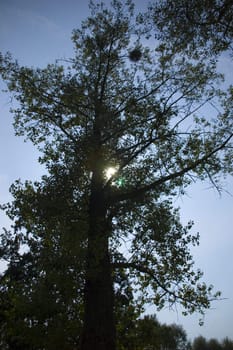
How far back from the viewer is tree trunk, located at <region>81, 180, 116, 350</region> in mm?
7133

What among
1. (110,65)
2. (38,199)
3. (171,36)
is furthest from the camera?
(110,65)

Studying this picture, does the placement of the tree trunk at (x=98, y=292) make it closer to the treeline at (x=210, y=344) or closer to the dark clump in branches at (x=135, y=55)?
the dark clump in branches at (x=135, y=55)

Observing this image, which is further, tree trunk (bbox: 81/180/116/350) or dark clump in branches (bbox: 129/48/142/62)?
dark clump in branches (bbox: 129/48/142/62)

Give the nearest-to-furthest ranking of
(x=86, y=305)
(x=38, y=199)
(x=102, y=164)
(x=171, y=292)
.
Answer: (x=86, y=305), (x=171, y=292), (x=38, y=199), (x=102, y=164)

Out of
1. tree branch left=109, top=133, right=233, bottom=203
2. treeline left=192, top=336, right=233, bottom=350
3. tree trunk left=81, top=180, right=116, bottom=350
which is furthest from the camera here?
treeline left=192, top=336, right=233, bottom=350

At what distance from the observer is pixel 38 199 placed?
9.40 m

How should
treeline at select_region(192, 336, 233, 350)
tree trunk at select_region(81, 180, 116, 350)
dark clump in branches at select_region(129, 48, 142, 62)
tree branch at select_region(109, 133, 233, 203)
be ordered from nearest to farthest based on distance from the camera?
1. tree trunk at select_region(81, 180, 116, 350)
2. tree branch at select_region(109, 133, 233, 203)
3. dark clump in branches at select_region(129, 48, 142, 62)
4. treeline at select_region(192, 336, 233, 350)

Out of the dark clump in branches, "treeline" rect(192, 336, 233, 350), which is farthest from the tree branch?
"treeline" rect(192, 336, 233, 350)

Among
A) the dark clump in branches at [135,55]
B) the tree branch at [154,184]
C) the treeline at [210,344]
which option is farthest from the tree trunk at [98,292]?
the treeline at [210,344]

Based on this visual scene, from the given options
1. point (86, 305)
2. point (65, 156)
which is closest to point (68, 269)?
point (86, 305)

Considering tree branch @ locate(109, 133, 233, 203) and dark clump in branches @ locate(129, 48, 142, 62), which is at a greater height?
dark clump in branches @ locate(129, 48, 142, 62)

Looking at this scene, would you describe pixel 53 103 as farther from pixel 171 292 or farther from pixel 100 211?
pixel 171 292

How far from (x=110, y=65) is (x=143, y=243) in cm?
757

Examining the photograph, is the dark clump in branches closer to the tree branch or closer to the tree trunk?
the tree branch
